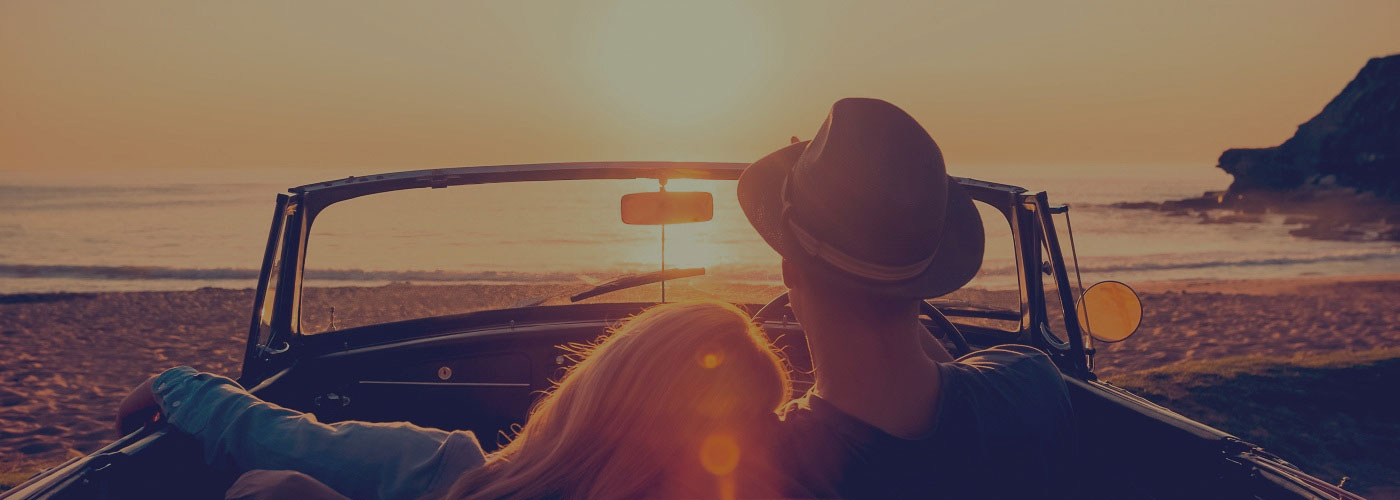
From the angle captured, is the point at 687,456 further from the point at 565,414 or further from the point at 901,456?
the point at 901,456

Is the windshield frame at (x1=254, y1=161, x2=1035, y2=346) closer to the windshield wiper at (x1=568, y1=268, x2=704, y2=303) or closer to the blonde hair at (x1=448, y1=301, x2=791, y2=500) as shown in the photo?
the windshield wiper at (x1=568, y1=268, x2=704, y2=303)

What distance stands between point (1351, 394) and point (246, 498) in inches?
378

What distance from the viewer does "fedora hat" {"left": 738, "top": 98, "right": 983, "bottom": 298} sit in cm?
185

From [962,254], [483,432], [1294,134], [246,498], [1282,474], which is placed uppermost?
[1294,134]

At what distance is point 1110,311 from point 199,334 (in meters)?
13.3

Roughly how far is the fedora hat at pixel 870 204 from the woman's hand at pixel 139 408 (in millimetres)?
1762

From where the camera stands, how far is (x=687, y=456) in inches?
56.2

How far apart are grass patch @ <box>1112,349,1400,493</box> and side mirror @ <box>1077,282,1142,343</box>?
186 inches

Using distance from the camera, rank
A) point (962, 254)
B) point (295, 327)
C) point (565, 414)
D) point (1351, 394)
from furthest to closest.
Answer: point (1351, 394)
point (295, 327)
point (962, 254)
point (565, 414)

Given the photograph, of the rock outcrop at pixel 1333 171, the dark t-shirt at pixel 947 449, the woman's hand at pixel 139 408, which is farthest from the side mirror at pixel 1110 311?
the rock outcrop at pixel 1333 171

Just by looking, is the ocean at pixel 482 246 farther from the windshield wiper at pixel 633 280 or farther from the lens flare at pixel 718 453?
the lens flare at pixel 718 453

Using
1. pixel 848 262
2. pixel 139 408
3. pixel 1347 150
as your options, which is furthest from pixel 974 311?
pixel 1347 150

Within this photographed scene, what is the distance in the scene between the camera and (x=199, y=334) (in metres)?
12.8

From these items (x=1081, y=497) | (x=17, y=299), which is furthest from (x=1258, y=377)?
(x=17, y=299)
